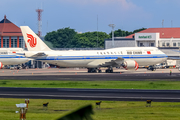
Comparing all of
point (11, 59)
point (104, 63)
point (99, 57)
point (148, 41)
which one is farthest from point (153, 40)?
point (11, 59)

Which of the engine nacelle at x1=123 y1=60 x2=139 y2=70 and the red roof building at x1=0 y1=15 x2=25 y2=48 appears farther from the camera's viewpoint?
the red roof building at x1=0 y1=15 x2=25 y2=48

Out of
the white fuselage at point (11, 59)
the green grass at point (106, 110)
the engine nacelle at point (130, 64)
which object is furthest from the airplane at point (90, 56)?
the green grass at point (106, 110)

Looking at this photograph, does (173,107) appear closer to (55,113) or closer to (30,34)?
(55,113)

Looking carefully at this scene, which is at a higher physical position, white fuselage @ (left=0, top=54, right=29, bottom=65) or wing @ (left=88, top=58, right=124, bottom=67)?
white fuselage @ (left=0, top=54, right=29, bottom=65)

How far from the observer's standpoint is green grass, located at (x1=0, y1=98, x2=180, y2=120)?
18.0m

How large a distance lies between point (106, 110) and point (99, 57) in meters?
46.4

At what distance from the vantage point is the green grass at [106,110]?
18.0 meters

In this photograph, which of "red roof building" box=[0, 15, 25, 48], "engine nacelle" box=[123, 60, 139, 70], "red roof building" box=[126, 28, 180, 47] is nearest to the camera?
"engine nacelle" box=[123, 60, 139, 70]

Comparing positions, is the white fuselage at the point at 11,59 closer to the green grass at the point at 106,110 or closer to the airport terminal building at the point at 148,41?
the airport terminal building at the point at 148,41

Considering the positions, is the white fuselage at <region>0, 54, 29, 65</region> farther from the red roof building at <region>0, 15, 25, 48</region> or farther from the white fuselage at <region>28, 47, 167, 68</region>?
the red roof building at <region>0, 15, 25, 48</region>

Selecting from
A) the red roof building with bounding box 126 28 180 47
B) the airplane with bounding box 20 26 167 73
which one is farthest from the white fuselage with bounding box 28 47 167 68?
the red roof building with bounding box 126 28 180 47

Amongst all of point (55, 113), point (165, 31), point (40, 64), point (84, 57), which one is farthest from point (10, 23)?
point (55, 113)

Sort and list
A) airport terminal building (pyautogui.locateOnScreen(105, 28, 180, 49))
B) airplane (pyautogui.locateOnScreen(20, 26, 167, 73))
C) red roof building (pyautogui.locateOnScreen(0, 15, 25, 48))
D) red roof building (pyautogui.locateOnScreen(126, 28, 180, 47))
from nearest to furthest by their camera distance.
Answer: airplane (pyautogui.locateOnScreen(20, 26, 167, 73)), red roof building (pyautogui.locateOnScreen(126, 28, 180, 47)), airport terminal building (pyautogui.locateOnScreen(105, 28, 180, 49)), red roof building (pyautogui.locateOnScreen(0, 15, 25, 48))

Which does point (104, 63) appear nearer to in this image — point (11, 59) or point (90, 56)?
point (90, 56)
